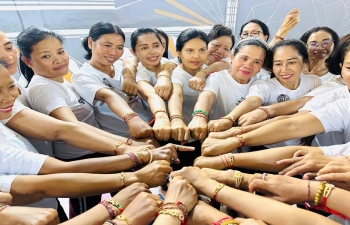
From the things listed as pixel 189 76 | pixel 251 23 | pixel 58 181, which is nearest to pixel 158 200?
pixel 58 181

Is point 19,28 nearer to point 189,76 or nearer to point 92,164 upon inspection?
point 189,76

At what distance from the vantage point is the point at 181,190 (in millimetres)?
1046

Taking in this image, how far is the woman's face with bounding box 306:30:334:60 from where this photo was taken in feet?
7.18

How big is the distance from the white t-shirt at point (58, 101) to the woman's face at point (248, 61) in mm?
874

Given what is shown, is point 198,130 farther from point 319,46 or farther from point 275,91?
point 319,46

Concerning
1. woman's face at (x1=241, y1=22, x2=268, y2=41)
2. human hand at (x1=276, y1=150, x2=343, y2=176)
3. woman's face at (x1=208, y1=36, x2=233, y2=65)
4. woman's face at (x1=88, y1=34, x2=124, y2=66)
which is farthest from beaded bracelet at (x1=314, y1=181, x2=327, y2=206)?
woman's face at (x1=241, y1=22, x2=268, y2=41)

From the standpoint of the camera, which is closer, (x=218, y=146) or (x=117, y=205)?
(x=117, y=205)

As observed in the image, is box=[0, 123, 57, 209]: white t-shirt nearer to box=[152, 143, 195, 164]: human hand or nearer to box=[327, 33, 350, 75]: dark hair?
box=[152, 143, 195, 164]: human hand

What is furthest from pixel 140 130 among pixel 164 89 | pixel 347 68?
pixel 347 68

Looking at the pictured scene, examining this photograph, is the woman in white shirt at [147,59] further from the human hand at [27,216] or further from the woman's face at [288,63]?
the human hand at [27,216]

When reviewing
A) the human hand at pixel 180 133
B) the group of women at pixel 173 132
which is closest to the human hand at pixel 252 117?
the group of women at pixel 173 132

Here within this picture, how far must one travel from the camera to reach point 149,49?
1.92 m

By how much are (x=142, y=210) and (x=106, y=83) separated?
39.0 inches

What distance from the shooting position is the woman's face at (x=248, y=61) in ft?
5.60
